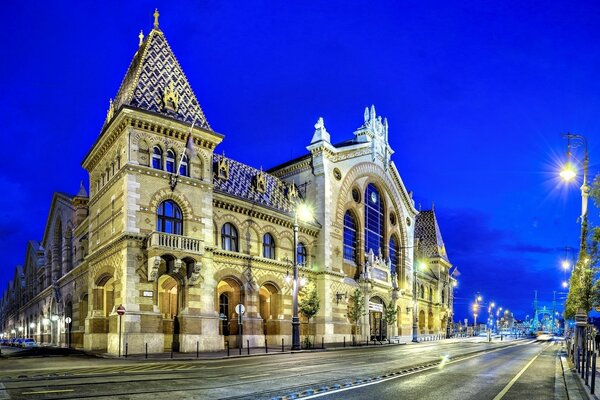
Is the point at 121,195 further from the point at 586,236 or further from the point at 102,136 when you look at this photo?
the point at 586,236

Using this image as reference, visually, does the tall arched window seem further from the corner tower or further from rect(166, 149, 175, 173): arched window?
rect(166, 149, 175, 173): arched window

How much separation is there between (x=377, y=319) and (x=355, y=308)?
8870 mm

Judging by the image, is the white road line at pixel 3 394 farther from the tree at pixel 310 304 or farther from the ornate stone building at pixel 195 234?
the tree at pixel 310 304

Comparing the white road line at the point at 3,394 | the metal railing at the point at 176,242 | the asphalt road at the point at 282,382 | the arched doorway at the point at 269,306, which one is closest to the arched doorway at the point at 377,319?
the arched doorway at the point at 269,306

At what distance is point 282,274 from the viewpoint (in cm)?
4672

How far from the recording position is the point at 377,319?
62000mm

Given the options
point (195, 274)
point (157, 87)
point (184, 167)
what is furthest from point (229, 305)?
point (157, 87)

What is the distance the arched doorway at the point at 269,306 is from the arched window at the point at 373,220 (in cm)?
1699

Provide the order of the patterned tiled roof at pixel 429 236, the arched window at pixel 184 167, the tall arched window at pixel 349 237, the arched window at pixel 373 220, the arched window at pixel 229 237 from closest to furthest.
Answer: the arched window at pixel 184 167, the arched window at pixel 229 237, the tall arched window at pixel 349 237, the arched window at pixel 373 220, the patterned tiled roof at pixel 429 236

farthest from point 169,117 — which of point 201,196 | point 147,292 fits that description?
point 147,292

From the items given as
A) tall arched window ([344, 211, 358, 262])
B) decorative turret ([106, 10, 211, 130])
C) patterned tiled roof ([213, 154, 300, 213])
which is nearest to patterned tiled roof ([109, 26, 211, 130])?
decorative turret ([106, 10, 211, 130])

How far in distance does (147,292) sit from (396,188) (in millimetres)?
40827

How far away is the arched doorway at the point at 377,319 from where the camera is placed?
60031mm

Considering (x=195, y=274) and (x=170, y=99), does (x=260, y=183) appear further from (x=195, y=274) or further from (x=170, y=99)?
(x=195, y=274)
